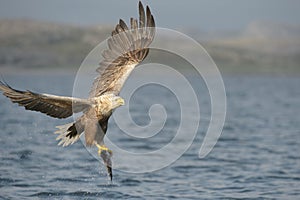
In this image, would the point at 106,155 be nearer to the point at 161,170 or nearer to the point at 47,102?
the point at 47,102

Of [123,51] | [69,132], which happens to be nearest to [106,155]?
[69,132]

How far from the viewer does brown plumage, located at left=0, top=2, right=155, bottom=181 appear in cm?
1039

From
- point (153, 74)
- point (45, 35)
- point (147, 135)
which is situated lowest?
point (147, 135)

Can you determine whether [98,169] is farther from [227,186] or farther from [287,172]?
[287,172]

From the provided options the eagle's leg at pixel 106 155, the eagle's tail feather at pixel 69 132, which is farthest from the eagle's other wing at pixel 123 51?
the eagle's leg at pixel 106 155

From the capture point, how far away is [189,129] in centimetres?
2550

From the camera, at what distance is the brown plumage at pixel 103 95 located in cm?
1039

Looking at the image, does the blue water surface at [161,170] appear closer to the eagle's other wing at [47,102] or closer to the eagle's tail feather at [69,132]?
the eagle's tail feather at [69,132]

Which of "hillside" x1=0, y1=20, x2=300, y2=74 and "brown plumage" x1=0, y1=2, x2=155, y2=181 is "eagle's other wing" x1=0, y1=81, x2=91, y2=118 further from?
"hillside" x1=0, y1=20, x2=300, y2=74

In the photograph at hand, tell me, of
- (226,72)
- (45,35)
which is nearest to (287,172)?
(226,72)

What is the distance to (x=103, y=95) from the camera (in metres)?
11.0

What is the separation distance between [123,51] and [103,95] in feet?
6.22

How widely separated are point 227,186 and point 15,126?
501 inches

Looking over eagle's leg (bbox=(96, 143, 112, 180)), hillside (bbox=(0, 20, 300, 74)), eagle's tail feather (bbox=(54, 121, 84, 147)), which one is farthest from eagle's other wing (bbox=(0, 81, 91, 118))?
hillside (bbox=(0, 20, 300, 74))
